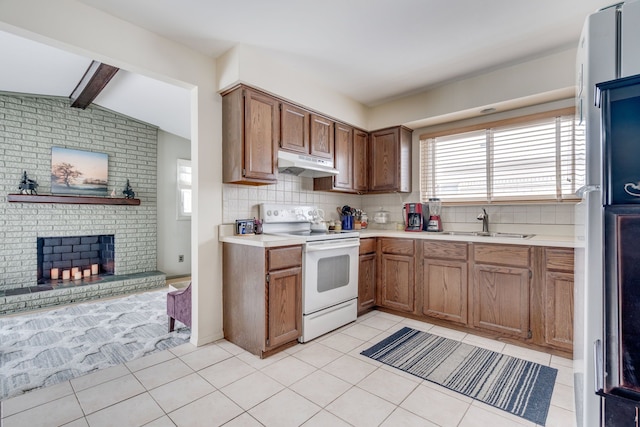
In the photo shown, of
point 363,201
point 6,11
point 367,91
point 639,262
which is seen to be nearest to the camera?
point 639,262

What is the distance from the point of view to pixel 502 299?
8.73 feet

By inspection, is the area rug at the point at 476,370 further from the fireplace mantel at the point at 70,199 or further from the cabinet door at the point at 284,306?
the fireplace mantel at the point at 70,199

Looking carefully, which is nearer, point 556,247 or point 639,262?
point 639,262

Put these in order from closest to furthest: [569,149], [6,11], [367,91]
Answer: [6,11], [569,149], [367,91]

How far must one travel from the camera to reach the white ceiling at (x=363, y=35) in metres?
2.09

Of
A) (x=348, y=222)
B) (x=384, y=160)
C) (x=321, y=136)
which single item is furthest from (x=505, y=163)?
(x=321, y=136)

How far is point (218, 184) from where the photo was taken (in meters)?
2.78

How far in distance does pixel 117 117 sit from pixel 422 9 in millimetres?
4764

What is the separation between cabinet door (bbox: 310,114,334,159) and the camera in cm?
326

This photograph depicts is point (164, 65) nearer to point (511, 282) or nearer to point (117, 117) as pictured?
point (117, 117)

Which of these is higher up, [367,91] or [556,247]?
[367,91]

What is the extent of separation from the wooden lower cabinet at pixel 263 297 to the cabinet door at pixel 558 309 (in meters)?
2.01

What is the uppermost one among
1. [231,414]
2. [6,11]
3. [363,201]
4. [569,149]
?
[6,11]

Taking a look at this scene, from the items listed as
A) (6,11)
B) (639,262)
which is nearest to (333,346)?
(639,262)
